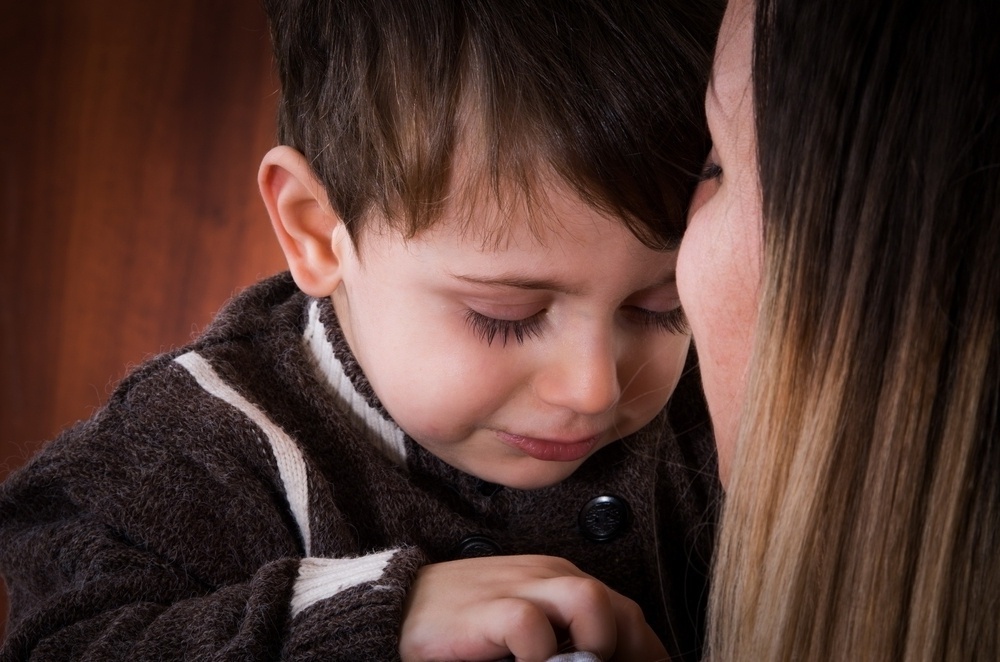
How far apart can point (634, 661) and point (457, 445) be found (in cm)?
25

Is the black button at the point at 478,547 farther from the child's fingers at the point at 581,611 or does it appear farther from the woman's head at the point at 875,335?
the woman's head at the point at 875,335

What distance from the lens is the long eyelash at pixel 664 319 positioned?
86 centimetres

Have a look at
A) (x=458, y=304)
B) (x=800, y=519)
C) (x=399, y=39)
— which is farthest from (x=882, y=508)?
(x=399, y=39)

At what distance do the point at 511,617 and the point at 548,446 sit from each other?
23 centimetres

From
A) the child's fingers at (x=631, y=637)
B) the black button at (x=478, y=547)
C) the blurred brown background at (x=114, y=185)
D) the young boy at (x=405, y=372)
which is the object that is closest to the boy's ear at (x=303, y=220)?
the young boy at (x=405, y=372)

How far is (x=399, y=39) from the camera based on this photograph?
81 cm

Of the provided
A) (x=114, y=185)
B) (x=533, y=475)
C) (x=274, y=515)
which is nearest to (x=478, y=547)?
(x=533, y=475)

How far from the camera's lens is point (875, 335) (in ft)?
1.82

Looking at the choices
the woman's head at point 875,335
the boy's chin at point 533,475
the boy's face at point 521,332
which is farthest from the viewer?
the boy's chin at point 533,475

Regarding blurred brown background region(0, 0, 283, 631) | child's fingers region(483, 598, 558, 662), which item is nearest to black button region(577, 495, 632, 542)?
child's fingers region(483, 598, 558, 662)

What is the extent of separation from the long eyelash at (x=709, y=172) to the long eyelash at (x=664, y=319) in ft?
0.42

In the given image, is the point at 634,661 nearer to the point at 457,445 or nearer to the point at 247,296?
the point at 457,445

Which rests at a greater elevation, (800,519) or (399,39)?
(399,39)

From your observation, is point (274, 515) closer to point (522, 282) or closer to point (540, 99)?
point (522, 282)
